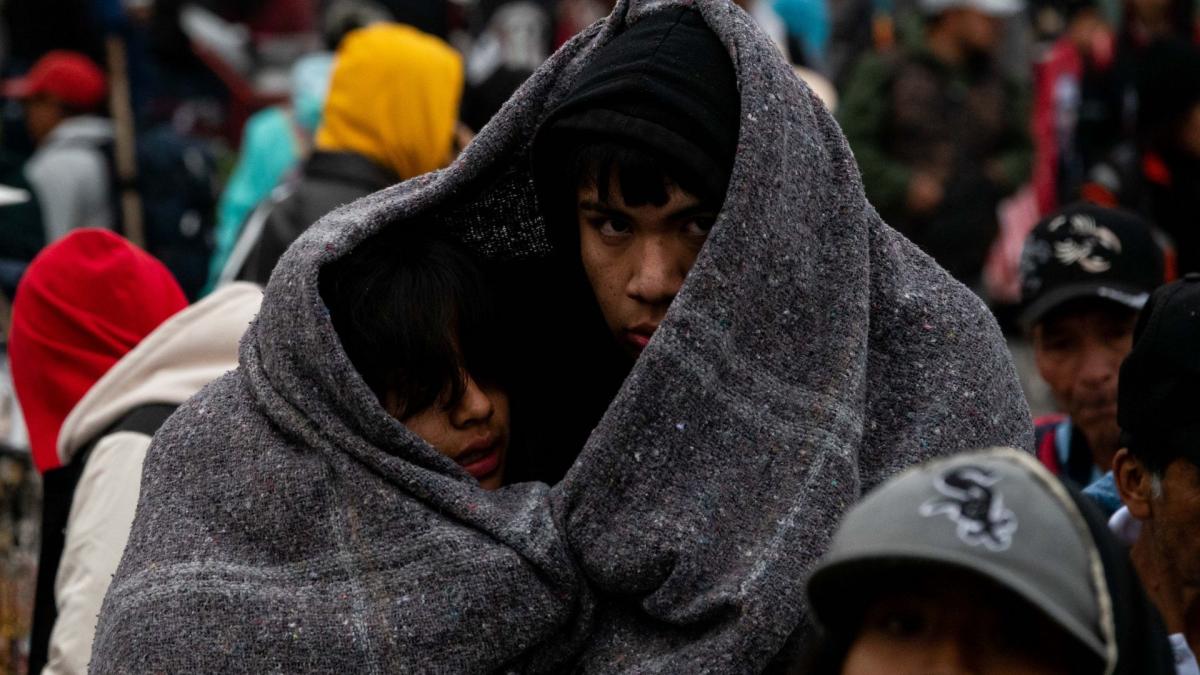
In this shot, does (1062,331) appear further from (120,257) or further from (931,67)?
(931,67)

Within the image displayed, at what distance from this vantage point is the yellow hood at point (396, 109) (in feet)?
20.6

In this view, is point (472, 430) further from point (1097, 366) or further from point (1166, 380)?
point (1097, 366)

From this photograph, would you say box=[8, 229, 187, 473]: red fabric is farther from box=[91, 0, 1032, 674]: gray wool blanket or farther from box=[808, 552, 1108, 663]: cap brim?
box=[808, 552, 1108, 663]: cap brim

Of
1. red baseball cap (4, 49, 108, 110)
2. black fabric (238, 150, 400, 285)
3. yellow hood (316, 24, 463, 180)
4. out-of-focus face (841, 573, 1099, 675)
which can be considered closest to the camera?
out-of-focus face (841, 573, 1099, 675)

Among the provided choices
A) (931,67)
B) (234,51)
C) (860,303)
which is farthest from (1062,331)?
(234,51)

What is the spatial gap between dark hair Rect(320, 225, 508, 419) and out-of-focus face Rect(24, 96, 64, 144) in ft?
24.8

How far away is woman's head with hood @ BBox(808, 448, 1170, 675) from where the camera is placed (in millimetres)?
1886

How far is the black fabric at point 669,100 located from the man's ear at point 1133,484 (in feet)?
2.52

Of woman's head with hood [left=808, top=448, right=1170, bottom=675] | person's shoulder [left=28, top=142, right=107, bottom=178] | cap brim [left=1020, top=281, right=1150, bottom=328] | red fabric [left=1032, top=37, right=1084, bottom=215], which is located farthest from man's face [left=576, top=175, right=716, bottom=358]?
red fabric [left=1032, top=37, right=1084, bottom=215]

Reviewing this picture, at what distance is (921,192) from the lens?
328 inches

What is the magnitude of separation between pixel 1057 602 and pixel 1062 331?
278 cm

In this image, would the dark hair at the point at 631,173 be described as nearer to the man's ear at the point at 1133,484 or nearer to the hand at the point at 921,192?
the man's ear at the point at 1133,484

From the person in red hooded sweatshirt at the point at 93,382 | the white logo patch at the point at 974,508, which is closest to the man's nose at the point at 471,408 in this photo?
the person in red hooded sweatshirt at the point at 93,382

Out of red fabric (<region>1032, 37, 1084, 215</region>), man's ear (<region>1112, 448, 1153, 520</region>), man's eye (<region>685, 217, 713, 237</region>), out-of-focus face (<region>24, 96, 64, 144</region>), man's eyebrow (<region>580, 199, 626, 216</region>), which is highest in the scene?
man's eye (<region>685, 217, 713, 237</region>)
